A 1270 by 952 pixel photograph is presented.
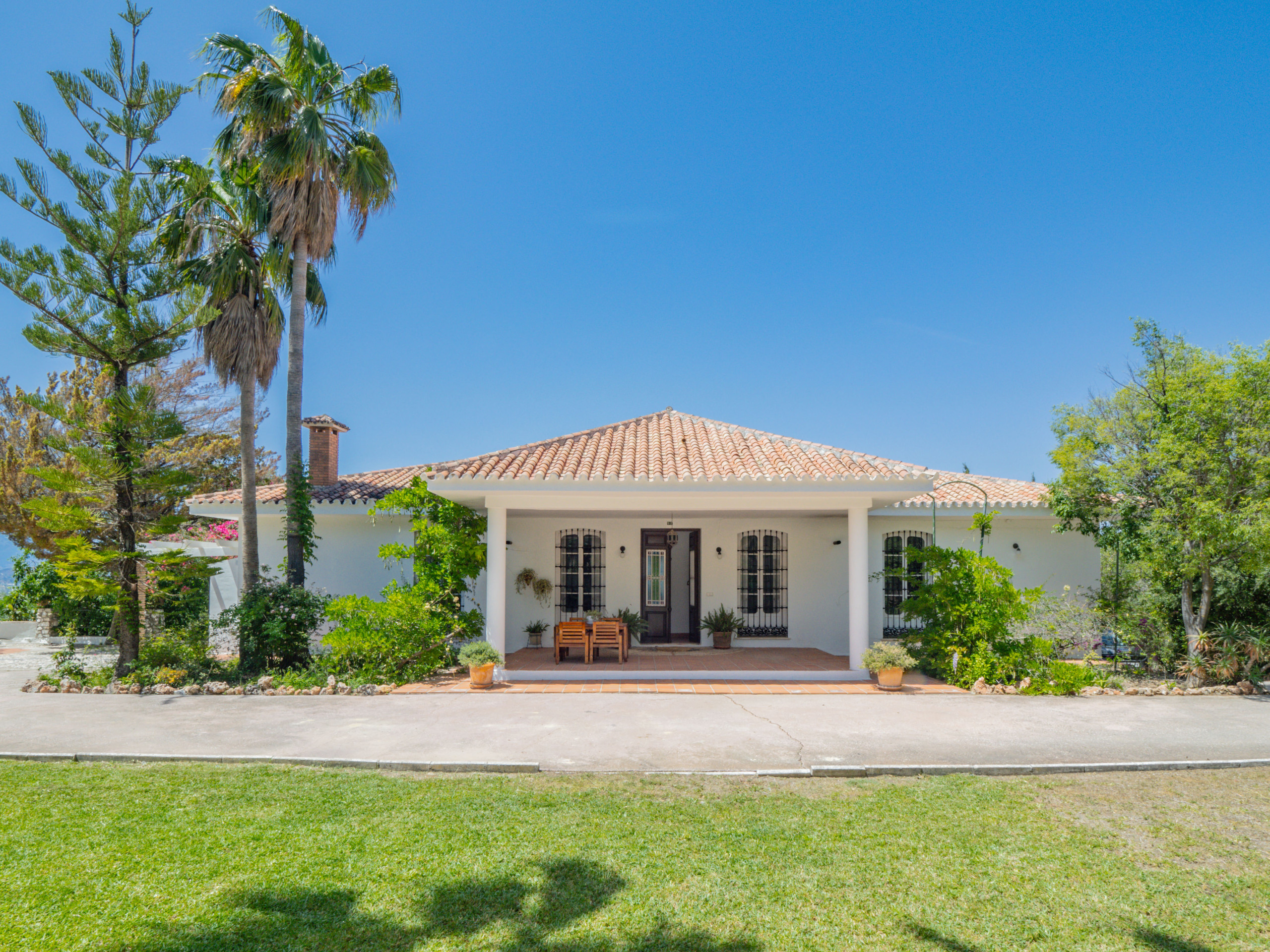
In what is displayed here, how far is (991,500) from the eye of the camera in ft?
47.4

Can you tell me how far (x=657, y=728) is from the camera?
27.2 feet

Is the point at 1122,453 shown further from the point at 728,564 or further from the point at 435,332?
the point at 435,332

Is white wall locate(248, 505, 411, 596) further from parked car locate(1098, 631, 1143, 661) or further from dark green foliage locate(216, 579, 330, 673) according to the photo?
parked car locate(1098, 631, 1143, 661)

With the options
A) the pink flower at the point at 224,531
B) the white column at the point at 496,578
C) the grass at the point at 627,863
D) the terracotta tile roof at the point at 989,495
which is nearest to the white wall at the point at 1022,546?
the terracotta tile roof at the point at 989,495

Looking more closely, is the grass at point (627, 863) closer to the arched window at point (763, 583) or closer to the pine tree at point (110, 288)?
the pine tree at point (110, 288)

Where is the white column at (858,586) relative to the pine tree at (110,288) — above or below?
A: below

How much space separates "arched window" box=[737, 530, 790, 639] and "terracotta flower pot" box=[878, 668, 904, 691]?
15.6ft

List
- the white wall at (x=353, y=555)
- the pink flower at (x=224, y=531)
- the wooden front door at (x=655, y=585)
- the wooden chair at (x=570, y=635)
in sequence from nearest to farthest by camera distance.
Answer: the wooden chair at (x=570, y=635)
the white wall at (x=353, y=555)
the wooden front door at (x=655, y=585)
the pink flower at (x=224, y=531)

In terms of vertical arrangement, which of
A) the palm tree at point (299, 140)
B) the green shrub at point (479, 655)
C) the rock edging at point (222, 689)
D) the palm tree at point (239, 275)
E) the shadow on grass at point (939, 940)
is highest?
the palm tree at point (299, 140)

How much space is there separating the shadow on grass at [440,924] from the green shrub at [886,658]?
→ 7.47 meters

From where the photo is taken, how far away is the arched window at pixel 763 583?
15.5 m

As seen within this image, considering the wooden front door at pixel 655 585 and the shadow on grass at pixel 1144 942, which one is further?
the wooden front door at pixel 655 585

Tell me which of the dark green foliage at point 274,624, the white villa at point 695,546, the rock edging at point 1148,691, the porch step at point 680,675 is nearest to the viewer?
the rock edging at point 1148,691

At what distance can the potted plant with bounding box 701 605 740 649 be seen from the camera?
15.1m
